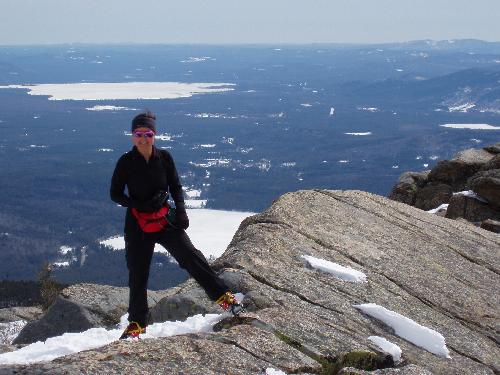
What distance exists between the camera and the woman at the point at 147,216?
31.9ft

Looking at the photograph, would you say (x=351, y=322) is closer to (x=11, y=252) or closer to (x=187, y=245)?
(x=187, y=245)

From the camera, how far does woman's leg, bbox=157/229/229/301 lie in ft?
33.0

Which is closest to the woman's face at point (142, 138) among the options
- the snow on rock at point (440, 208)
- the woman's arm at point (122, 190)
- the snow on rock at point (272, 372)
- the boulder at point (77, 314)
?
the woman's arm at point (122, 190)

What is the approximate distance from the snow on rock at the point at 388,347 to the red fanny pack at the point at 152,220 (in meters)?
3.54

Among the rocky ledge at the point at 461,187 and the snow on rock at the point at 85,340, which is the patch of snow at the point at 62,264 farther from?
the snow on rock at the point at 85,340

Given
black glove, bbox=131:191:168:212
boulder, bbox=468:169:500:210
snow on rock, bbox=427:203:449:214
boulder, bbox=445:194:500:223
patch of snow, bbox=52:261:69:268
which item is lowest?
patch of snow, bbox=52:261:69:268

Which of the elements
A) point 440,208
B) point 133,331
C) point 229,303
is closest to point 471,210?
point 440,208

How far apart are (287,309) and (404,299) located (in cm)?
287

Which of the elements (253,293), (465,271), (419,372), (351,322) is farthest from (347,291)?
(465,271)

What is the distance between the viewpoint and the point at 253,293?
34.7 ft

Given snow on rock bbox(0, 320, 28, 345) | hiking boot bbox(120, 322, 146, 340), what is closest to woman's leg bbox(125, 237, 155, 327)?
hiking boot bbox(120, 322, 146, 340)

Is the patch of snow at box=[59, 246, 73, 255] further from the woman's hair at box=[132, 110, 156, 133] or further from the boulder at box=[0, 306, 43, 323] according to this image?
the woman's hair at box=[132, 110, 156, 133]

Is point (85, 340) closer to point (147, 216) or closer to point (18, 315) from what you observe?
point (147, 216)

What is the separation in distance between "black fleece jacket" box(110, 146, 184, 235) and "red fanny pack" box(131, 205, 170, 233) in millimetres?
104
